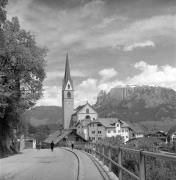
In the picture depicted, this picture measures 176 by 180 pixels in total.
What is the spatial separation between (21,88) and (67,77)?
350 ft

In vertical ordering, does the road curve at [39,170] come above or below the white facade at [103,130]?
below

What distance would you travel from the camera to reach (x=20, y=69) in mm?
34906

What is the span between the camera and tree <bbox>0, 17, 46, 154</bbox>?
32.7 metres

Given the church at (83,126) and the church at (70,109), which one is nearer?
the church at (83,126)

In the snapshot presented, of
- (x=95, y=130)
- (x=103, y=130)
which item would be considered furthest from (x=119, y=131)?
(x=95, y=130)

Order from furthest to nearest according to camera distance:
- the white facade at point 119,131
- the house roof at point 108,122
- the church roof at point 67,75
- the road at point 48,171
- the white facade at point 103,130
A: the church roof at point 67,75
the house roof at point 108,122
the white facade at point 119,131
the white facade at point 103,130
the road at point 48,171

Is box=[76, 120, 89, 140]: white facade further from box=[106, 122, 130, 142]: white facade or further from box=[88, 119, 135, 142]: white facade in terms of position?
box=[106, 122, 130, 142]: white facade

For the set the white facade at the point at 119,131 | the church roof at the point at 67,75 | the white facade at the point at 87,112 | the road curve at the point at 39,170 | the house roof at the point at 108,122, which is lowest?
the road curve at the point at 39,170

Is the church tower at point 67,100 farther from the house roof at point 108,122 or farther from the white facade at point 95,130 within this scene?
the house roof at point 108,122

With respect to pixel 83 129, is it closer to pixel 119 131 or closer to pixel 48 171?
pixel 119 131

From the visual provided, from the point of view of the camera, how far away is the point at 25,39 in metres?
35.3

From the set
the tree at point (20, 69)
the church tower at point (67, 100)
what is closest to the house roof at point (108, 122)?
the church tower at point (67, 100)

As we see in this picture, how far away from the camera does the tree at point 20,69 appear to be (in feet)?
107

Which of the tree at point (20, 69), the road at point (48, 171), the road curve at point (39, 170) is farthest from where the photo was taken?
the tree at point (20, 69)
